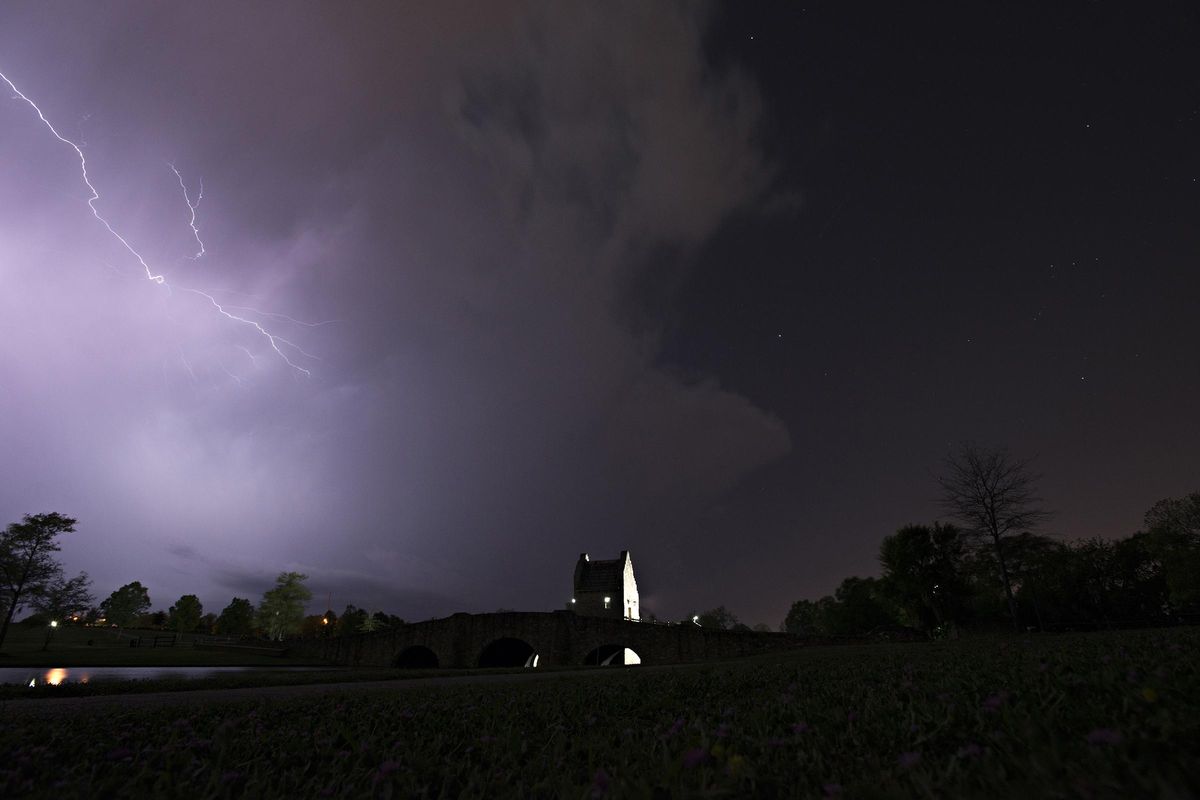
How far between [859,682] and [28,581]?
66253 mm

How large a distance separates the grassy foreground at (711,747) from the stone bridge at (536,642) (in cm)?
4480

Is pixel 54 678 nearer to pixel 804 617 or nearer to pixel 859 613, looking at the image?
pixel 859 613

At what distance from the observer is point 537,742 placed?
4.25 metres

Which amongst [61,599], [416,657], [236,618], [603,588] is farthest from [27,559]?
[236,618]

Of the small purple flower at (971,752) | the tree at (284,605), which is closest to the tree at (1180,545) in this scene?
the small purple flower at (971,752)

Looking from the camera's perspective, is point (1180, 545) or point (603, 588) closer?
point (1180, 545)

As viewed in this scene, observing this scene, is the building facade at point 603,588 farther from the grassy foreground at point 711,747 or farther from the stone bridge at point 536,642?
the grassy foreground at point 711,747

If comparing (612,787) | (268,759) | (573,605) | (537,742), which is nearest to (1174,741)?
(612,787)

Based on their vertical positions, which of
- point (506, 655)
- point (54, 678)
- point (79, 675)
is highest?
point (54, 678)

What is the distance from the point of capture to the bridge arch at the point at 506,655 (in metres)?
65.1

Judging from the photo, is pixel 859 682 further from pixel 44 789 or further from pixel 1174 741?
pixel 44 789

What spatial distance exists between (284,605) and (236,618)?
4856 centimetres

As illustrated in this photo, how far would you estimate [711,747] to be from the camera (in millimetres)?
3287

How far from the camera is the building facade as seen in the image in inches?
3177
